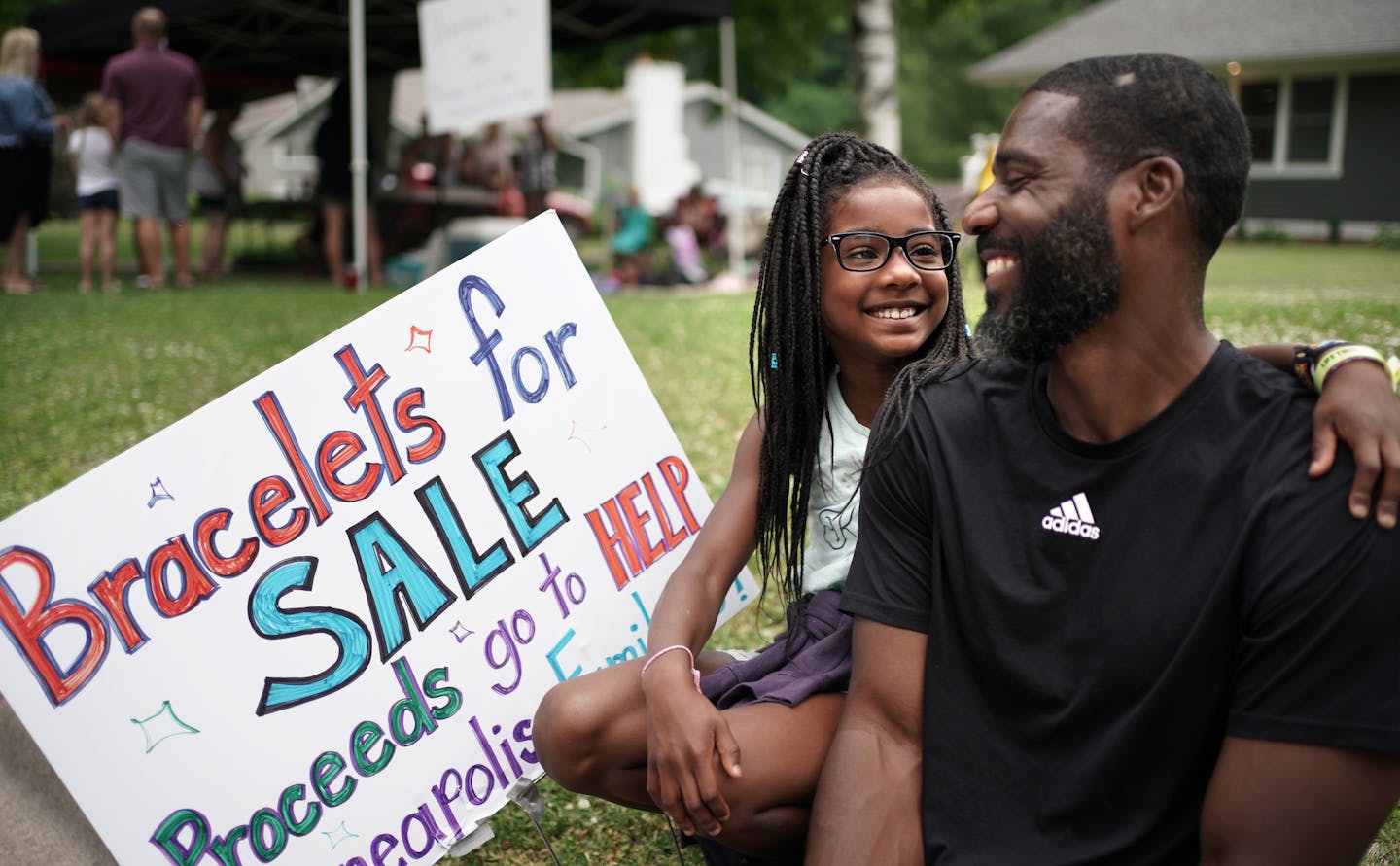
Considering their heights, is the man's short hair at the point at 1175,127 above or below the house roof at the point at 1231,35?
below

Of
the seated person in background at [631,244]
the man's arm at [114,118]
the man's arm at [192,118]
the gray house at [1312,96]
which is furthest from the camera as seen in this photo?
the gray house at [1312,96]

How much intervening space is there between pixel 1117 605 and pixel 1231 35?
25.4m

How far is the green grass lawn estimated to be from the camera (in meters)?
3.07

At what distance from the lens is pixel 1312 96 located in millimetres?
23719

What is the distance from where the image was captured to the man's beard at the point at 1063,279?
73.6 inches

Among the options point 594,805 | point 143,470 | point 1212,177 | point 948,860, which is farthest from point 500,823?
point 1212,177

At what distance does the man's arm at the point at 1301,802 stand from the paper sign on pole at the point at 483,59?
9135 millimetres

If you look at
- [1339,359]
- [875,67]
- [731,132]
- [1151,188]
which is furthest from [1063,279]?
[875,67]

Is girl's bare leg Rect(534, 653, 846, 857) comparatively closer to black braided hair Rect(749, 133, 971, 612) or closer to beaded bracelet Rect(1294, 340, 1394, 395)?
black braided hair Rect(749, 133, 971, 612)

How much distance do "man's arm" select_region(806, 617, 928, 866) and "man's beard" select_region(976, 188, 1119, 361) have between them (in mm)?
507

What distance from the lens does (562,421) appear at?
115 inches

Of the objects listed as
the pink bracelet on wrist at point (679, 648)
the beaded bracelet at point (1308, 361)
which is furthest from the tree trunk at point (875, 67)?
the beaded bracelet at point (1308, 361)

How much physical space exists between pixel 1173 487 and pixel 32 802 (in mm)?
2304

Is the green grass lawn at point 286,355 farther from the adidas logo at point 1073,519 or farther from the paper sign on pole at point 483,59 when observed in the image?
the paper sign on pole at point 483,59
